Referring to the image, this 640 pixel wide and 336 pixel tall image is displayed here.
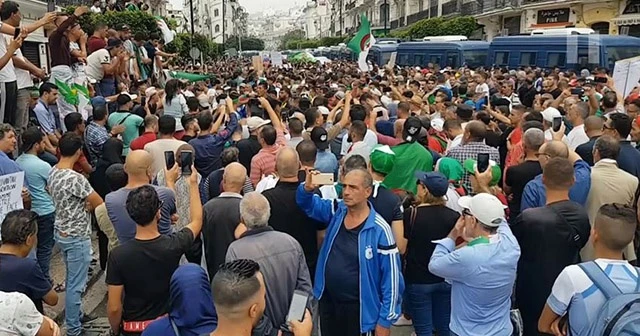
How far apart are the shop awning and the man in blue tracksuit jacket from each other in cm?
3160

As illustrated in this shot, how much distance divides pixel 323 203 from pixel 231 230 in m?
0.72

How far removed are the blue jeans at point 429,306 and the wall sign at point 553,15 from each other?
113ft

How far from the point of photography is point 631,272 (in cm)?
309

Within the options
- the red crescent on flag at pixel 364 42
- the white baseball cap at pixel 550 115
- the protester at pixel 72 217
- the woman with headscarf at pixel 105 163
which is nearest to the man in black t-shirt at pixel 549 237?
the white baseball cap at pixel 550 115

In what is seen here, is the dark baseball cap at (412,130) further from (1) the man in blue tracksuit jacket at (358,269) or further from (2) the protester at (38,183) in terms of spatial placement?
(2) the protester at (38,183)

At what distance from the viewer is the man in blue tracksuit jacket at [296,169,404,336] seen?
3.88 metres

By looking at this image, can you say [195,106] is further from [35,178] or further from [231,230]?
[231,230]

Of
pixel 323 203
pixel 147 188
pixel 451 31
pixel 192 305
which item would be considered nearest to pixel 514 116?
pixel 323 203

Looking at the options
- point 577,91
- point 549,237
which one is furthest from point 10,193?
point 577,91

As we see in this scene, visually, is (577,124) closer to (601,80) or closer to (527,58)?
(601,80)

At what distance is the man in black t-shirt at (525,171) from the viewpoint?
5.45m

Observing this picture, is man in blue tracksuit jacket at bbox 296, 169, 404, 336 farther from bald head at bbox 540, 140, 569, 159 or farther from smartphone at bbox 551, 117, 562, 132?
smartphone at bbox 551, 117, 562, 132

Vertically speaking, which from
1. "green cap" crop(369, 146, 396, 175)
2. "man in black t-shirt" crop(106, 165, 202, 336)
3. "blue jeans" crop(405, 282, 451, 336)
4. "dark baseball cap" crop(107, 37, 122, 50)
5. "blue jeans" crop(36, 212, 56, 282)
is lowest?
"blue jeans" crop(405, 282, 451, 336)

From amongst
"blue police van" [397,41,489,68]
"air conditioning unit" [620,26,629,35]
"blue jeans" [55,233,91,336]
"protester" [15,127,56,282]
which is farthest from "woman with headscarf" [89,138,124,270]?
"air conditioning unit" [620,26,629,35]
